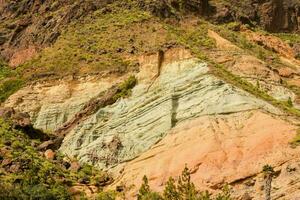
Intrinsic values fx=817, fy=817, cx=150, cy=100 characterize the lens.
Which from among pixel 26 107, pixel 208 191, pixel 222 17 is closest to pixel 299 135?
pixel 208 191


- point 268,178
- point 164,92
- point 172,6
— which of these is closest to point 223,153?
point 268,178

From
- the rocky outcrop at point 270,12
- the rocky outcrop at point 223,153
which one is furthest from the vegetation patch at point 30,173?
the rocky outcrop at point 270,12

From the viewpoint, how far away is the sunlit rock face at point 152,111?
157 ft

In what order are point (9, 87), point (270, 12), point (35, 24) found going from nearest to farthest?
1. point (9, 87)
2. point (35, 24)
3. point (270, 12)

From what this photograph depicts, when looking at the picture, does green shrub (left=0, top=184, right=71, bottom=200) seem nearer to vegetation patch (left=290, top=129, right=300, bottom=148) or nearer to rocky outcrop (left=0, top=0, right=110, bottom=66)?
vegetation patch (left=290, top=129, right=300, bottom=148)

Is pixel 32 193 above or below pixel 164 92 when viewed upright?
below

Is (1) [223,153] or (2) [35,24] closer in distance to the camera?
(1) [223,153]

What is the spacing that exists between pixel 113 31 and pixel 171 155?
2416 cm

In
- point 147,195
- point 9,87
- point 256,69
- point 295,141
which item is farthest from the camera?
point 9,87

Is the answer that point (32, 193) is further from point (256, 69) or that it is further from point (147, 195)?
point (256, 69)

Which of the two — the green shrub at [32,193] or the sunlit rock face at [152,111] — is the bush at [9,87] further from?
the green shrub at [32,193]

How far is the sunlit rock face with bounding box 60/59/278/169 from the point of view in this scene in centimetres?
4778

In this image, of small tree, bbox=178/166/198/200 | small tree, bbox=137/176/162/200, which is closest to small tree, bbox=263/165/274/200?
small tree, bbox=178/166/198/200

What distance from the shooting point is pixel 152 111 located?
50312 millimetres
